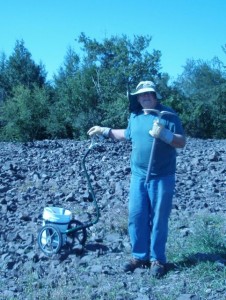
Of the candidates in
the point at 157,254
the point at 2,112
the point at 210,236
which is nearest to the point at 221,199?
the point at 210,236

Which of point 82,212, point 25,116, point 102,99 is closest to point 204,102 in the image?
point 102,99

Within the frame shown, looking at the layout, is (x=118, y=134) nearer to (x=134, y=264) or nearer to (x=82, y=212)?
(x=134, y=264)

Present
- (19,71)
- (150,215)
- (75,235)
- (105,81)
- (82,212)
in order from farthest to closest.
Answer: (19,71) → (105,81) → (82,212) → (75,235) → (150,215)

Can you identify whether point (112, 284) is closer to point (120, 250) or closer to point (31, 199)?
point (120, 250)

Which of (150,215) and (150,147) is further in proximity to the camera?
(150,215)

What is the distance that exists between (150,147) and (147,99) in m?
0.43

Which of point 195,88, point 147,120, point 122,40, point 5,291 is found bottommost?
point 5,291

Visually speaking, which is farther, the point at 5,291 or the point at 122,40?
the point at 122,40

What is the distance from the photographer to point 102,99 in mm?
27312

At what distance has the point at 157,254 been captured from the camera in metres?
4.80

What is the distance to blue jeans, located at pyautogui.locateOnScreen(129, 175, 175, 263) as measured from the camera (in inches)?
185

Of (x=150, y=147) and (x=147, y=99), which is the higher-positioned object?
(x=147, y=99)

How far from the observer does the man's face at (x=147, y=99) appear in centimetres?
466

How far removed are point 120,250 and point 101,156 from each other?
25.9 feet
